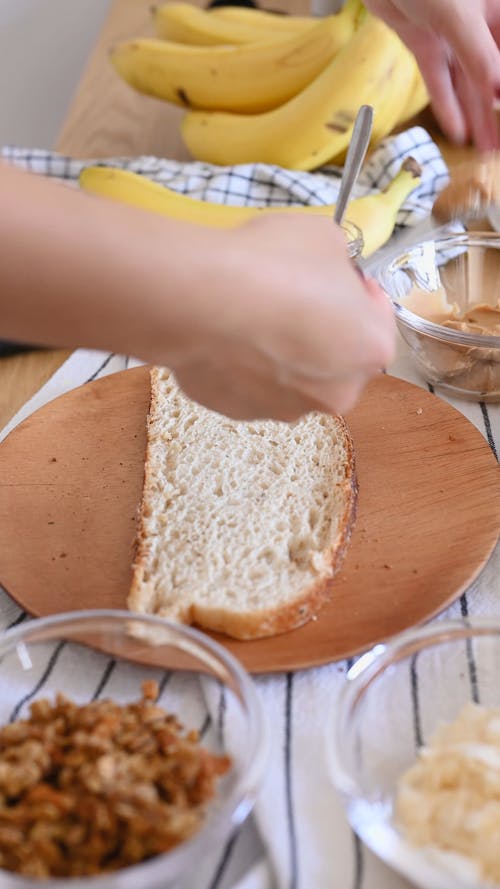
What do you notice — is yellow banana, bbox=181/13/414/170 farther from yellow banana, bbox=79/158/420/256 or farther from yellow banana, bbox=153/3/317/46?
yellow banana, bbox=153/3/317/46

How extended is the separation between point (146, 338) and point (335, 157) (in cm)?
151

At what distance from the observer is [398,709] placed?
95 cm

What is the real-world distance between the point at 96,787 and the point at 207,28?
7.26 feet

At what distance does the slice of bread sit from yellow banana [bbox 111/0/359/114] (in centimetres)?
109

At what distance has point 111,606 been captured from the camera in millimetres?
1134

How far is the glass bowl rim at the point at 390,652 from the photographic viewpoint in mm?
881

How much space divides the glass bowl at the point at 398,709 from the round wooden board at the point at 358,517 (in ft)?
0.24

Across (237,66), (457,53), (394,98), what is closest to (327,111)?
(394,98)

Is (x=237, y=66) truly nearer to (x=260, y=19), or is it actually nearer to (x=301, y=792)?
(x=260, y=19)

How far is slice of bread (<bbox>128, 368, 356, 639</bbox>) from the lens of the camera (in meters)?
1.08

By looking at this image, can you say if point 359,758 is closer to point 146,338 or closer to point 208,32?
point 146,338

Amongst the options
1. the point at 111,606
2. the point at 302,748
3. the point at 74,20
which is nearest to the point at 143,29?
the point at 74,20

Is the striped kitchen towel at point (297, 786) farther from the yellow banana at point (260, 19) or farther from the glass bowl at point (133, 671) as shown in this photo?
the yellow banana at point (260, 19)

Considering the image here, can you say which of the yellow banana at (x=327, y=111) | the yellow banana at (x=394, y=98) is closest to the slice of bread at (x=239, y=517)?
the yellow banana at (x=327, y=111)
